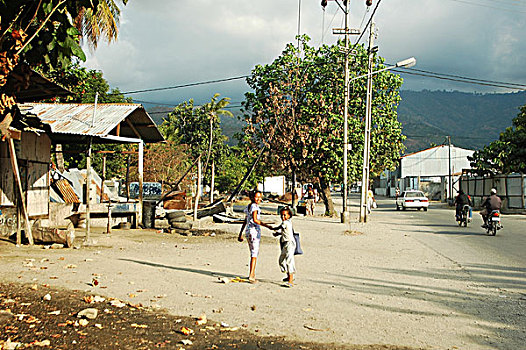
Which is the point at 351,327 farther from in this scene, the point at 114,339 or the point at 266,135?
the point at 266,135

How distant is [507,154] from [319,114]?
Result: 689 inches

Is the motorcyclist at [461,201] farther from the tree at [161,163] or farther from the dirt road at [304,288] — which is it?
the tree at [161,163]

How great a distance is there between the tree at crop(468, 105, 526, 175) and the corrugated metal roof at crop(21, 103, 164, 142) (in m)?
28.5

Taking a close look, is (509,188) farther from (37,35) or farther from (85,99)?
(37,35)

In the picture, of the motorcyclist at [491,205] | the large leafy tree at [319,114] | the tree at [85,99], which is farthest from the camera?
the large leafy tree at [319,114]

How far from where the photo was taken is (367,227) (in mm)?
23672

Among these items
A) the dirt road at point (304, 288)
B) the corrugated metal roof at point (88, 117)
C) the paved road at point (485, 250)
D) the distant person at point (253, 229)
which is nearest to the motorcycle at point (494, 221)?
the paved road at point (485, 250)

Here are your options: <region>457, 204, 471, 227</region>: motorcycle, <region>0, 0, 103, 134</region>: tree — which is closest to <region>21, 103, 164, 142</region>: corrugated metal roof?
<region>0, 0, 103, 134</region>: tree

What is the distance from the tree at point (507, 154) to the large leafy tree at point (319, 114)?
38.5 ft

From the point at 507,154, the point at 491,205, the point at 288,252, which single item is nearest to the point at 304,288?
the point at 288,252

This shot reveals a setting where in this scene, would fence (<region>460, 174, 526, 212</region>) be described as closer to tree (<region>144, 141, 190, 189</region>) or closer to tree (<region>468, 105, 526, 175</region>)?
tree (<region>468, 105, 526, 175</region>)

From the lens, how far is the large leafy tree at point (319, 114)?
98.9 ft

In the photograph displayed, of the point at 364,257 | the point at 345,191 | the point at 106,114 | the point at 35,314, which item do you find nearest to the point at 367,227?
the point at 345,191

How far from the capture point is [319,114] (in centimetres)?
3030
